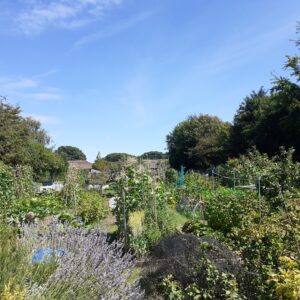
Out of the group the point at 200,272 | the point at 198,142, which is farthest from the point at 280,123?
the point at 200,272

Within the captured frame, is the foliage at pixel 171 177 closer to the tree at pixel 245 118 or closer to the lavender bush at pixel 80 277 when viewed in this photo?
the tree at pixel 245 118

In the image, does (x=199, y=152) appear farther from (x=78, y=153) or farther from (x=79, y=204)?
(x=78, y=153)

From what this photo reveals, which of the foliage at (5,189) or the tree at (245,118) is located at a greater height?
the tree at (245,118)

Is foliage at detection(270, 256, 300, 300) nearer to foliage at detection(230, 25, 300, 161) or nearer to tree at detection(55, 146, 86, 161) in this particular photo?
foliage at detection(230, 25, 300, 161)

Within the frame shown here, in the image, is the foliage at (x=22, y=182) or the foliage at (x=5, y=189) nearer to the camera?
the foliage at (x=5, y=189)

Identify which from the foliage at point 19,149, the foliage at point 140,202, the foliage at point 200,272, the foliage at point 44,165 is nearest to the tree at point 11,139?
the foliage at point 19,149

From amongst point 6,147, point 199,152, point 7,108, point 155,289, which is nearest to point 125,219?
point 155,289

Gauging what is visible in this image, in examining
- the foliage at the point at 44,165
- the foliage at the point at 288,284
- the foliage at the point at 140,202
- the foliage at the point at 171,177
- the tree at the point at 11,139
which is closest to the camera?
the foliage at the point at 288,284

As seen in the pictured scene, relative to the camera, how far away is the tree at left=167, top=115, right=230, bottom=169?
42094 mm

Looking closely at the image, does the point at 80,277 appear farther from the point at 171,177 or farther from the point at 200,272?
the point at 171,177

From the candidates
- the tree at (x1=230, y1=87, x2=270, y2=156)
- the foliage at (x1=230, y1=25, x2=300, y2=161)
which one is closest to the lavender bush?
the foliage at (x1=230, y1=25, x2=300, y2=161)

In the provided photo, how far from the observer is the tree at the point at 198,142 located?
4209 centimetres

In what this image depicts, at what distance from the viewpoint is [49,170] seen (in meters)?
46.2

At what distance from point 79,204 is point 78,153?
9387 cm
